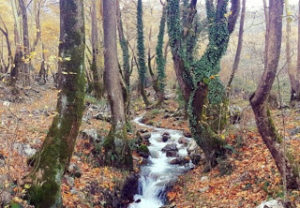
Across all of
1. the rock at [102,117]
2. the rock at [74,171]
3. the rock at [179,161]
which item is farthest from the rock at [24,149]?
the rock at [102,117]

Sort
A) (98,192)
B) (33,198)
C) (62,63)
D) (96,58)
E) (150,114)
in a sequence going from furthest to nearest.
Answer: (150,114) → (96,58) → (98,192) → (62,63) → (33,198)

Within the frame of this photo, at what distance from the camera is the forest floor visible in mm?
5609

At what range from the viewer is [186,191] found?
7.74m

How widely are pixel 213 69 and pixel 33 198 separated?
6.79 meters

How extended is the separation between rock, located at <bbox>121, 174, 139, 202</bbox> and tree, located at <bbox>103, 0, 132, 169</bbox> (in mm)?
434

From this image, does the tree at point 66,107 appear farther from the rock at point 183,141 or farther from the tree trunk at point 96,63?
the tree trunk at point 96,63

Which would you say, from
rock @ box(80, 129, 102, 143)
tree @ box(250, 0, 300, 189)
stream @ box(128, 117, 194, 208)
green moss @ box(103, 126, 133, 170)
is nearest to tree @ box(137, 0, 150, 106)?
stream @ box(128, 117, 194, 208)

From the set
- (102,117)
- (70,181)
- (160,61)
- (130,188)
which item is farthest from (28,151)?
(160,61)

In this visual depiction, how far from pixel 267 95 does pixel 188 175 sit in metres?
4.64

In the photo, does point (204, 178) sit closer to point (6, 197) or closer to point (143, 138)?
point (143, 138)

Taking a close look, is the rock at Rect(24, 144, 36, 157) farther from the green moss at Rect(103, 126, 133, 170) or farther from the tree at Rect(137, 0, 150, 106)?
the tree at Rect(137, 0, 150, 106)

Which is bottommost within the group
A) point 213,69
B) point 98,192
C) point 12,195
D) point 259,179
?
point 98,192

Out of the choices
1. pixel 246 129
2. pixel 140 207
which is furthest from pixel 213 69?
pixel 140 207

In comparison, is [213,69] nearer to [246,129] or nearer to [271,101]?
[246,129]
